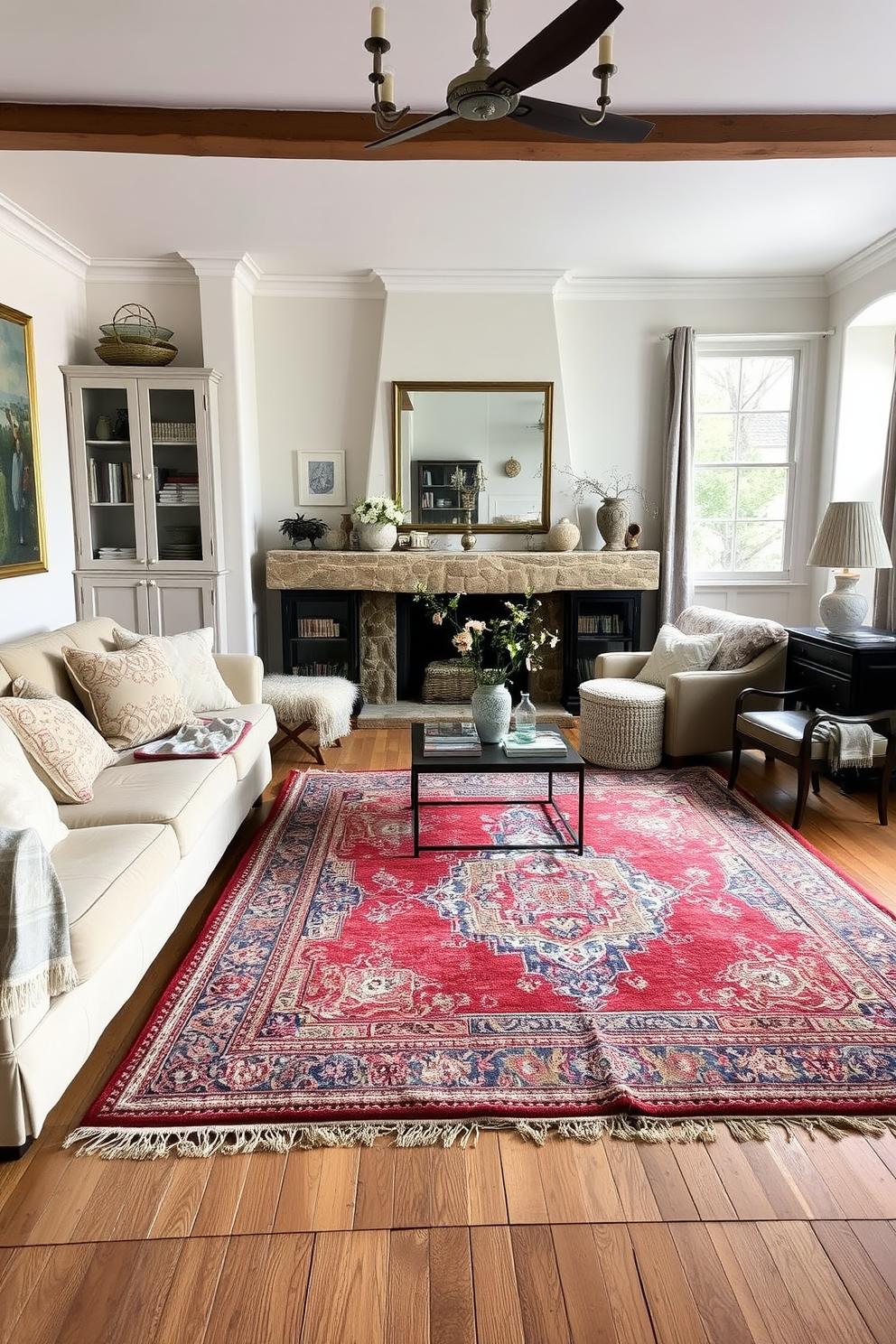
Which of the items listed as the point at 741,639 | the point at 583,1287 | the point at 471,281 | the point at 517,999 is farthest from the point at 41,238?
the point at 583,1287

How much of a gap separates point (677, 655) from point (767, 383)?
A: 2.44 meters

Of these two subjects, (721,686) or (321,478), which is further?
(321,478)

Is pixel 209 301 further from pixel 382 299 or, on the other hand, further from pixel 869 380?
pixel 869 380

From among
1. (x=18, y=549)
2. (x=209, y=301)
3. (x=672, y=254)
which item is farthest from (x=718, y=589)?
(x=18, y=549)

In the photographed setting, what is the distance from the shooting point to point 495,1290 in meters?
1.55

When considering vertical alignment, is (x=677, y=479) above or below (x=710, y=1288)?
above

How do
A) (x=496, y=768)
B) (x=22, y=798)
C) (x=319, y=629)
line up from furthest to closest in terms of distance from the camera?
(x=319, y=629), (x=496, y=768), (x=22, y=798)

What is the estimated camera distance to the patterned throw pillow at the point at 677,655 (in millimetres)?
4785

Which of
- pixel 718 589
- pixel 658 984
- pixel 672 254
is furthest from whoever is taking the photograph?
pixel 718 589

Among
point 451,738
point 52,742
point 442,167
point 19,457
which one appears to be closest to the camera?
point 52,742

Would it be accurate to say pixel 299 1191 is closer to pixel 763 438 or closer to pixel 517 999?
pixel 517 999

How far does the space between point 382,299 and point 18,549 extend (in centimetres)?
293

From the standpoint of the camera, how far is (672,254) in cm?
532

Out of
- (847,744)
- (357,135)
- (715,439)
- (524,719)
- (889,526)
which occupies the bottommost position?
(847,744)
